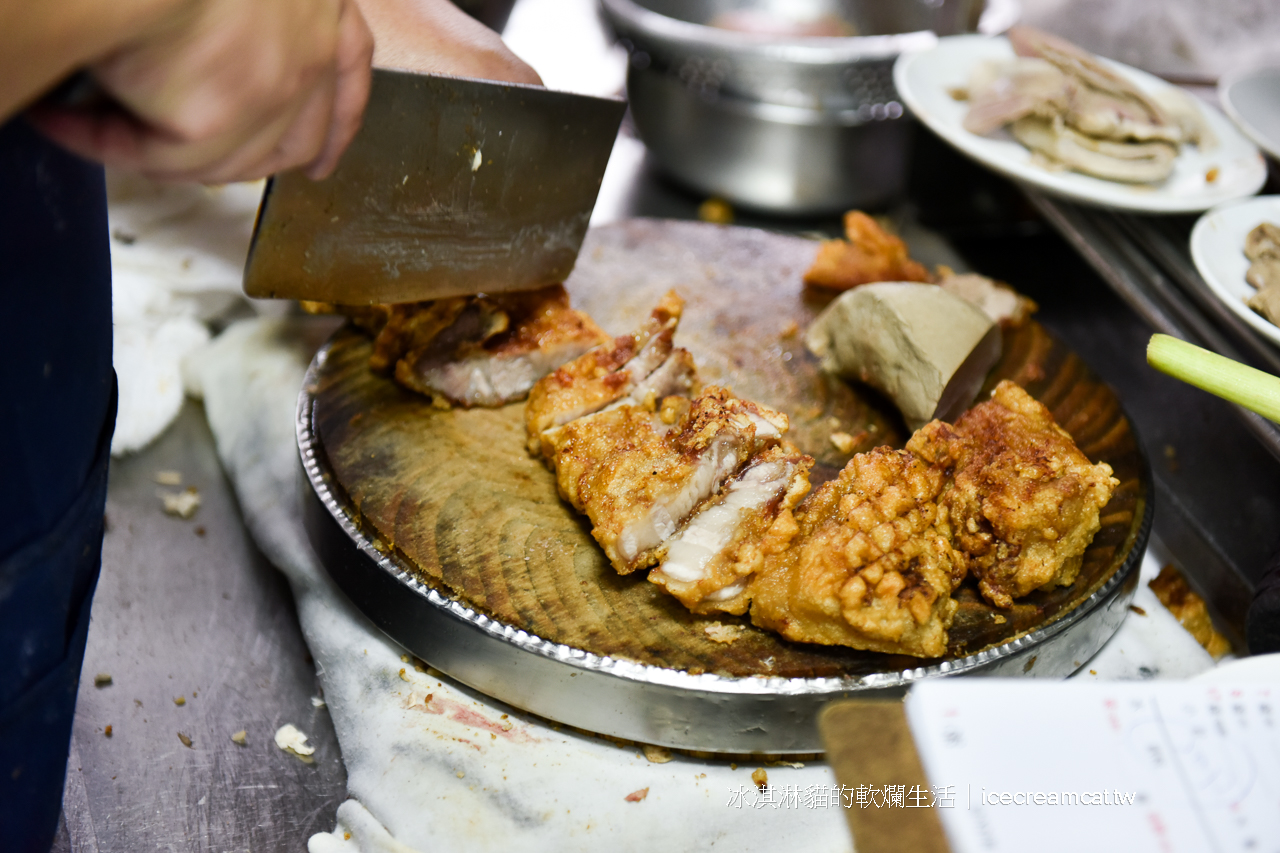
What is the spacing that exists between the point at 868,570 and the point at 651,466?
1.33 ft

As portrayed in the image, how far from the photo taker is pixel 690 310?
2.30 meters

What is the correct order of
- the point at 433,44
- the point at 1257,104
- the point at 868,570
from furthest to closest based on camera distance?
1. the point at 1257,104
2. the point at 433,44
3. the point at 868,570

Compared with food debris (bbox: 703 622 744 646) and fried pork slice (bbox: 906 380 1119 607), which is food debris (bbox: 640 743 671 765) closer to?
food debris (bbox: 703 622 744 646)

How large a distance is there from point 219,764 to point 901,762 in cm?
121

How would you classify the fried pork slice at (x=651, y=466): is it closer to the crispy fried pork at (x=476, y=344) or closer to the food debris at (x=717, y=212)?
the crispy fried pork at (x=476, y=344)

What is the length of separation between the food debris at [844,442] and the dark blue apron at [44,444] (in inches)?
51.3

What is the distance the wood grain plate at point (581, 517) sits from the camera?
157 centimetres

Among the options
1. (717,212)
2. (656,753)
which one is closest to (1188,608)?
(656,753)

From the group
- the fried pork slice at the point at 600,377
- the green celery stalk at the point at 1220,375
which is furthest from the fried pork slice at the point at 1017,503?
the fried pork slice at the point at 600,377

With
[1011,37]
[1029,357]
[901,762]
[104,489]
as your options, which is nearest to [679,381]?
[1029,357]

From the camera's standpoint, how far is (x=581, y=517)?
177cm

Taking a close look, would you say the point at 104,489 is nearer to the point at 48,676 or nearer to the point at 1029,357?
the point at 48,676

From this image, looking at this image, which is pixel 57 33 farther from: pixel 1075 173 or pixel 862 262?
pixel 1075 173

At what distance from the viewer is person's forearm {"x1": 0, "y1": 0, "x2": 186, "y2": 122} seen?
2.56ft
